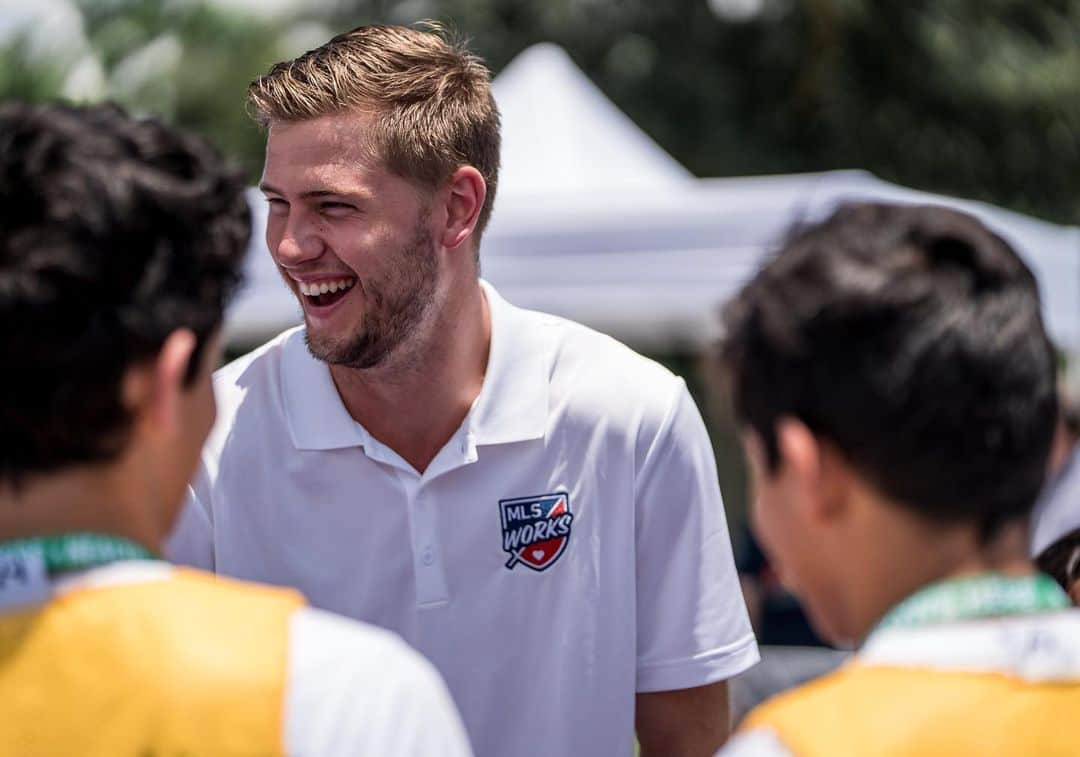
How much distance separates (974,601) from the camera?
1.53 meters

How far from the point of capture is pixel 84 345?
1.51 metres

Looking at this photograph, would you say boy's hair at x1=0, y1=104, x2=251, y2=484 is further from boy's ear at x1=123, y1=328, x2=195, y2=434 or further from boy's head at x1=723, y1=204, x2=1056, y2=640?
boy's head at x1=723, y1=204, x2=1056, y2=640

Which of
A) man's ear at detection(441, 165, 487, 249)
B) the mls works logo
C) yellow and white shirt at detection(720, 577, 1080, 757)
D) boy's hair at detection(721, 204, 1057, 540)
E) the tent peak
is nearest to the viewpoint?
yellow and white shirt at detection(720, 577, 1080, 757)

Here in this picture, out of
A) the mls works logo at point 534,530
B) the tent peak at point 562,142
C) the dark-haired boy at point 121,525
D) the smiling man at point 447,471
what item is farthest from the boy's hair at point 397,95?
the tent peak at point 562,142

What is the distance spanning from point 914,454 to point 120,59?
702 inches

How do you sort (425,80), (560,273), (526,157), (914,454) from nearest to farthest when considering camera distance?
1. (914,454)
2. (425,80)
3. (560,273)
4. (526,157)

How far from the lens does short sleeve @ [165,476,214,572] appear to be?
2.81 metres

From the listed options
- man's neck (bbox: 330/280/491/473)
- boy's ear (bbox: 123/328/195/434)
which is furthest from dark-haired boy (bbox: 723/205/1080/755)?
man's neck (bbox: 330/280/491/473)

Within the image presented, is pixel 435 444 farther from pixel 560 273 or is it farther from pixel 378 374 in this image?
pixel 560 273

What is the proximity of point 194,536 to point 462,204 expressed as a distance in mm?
877

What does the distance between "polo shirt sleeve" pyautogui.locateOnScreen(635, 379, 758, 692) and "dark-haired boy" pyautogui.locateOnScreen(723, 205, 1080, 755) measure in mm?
1188

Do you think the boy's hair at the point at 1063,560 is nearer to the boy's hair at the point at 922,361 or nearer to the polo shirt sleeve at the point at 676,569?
the polo shirt sleeve at the point at 676,569

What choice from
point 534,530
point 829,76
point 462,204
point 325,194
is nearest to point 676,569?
point 534,530

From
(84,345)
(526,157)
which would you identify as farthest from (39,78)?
(84,345)
